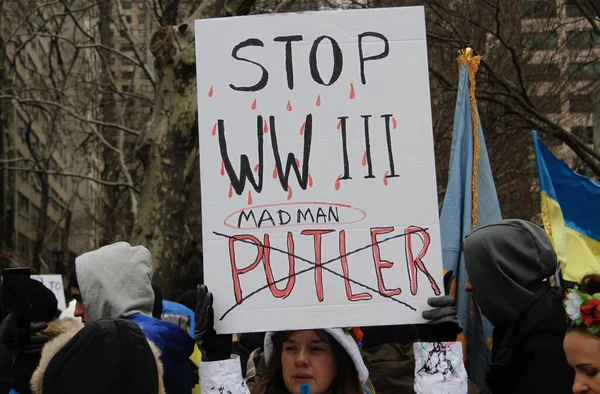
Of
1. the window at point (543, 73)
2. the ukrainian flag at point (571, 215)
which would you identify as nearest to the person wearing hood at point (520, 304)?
the ukrainian flag at point (571, 215)

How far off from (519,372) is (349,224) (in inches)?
32.3

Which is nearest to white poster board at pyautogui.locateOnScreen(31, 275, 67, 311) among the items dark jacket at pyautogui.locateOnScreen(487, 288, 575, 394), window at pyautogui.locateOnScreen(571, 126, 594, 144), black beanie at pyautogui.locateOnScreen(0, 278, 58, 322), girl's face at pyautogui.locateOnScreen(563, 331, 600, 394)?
window at pyautogui.locateOnScreen(571, 126, 594, 144)

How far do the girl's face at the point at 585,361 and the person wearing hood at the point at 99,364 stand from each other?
1.29m

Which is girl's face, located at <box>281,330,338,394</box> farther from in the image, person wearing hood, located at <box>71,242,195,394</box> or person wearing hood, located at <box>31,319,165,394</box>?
person wearing hood, located at <box>31,319,165,394</box>

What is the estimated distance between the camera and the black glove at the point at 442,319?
2.97 m

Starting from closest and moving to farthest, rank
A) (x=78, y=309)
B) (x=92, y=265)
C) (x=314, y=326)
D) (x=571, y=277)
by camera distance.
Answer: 1. (x=314, y=326)
2. (x=92, y=265)
3. (x=78, y=309)
4. (x=571, y=277)

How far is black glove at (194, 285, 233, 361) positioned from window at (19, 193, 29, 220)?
4222cm

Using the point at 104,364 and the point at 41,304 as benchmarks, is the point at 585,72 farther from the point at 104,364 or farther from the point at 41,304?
the point at 104,364

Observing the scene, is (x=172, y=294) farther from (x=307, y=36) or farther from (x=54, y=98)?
(x=54, y=98)

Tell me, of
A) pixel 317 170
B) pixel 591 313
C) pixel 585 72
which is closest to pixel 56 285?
pixel 585 72

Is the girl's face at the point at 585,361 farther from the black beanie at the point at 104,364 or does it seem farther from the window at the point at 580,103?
the window at the point at 580,103

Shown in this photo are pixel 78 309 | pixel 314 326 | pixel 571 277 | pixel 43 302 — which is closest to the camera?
pixel 314 326

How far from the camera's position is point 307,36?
327 centimetres

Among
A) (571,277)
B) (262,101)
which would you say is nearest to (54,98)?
(571,277)
